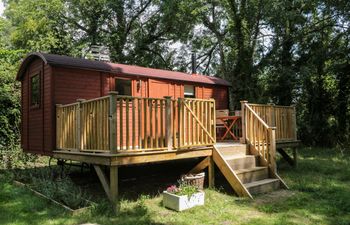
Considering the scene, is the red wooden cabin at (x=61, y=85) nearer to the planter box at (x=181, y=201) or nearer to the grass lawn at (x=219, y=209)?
the grass lawn at (x=219, y=209)

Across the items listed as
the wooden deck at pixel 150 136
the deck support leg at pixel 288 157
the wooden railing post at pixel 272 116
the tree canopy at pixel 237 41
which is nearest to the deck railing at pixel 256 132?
the wooden deck at pixel 150 136

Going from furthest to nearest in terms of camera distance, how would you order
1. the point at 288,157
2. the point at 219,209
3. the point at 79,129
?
the point at 288,157 → the point at 79,129 → the point at 219,209

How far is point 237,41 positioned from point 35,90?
12.1 m

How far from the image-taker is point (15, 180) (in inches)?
317

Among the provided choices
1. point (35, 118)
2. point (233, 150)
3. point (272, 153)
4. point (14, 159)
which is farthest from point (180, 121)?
point (14, 159)

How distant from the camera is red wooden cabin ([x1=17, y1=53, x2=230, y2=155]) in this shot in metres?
7.52

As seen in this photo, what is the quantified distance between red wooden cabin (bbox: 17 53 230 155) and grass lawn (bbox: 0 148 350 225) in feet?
5.36

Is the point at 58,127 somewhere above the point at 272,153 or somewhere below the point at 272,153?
above

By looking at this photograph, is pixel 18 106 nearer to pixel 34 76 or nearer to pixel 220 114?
pixel 34 76

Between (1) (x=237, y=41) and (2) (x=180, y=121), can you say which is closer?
(2) (x=180, y=121)

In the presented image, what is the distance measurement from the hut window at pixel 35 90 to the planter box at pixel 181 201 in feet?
14.5

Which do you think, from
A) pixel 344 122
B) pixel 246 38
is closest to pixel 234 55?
pixel 246 38

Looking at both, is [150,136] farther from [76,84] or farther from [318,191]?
[318,191]

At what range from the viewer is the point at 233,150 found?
7.38 metres
